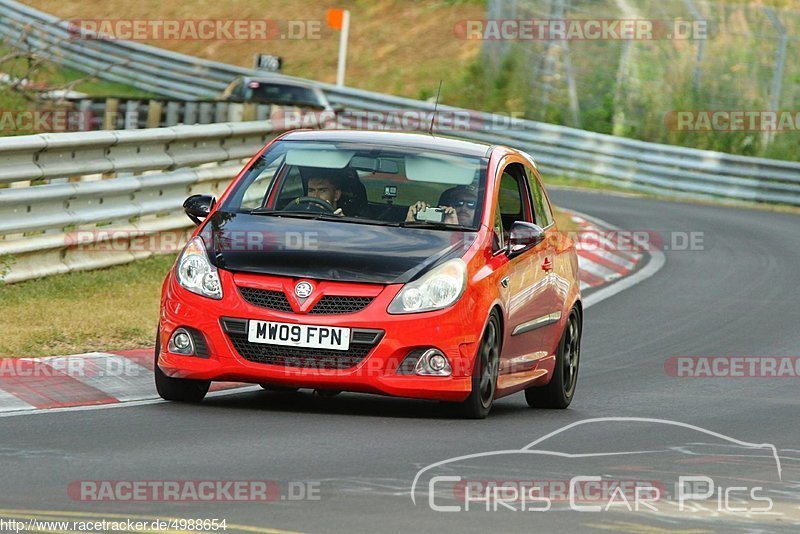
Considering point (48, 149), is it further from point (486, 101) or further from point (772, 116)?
point (486, 101)

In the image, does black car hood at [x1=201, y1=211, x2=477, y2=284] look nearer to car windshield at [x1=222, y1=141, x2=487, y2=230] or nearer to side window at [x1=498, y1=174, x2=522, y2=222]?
car windshield at [x1=222, y1=141, x2=487, y2=230]

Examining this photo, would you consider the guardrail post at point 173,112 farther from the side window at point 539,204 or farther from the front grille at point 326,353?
the front grille at point 326,353

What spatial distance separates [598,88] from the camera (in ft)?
127

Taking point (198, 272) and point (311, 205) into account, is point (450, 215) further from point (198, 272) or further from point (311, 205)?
point (198, 272)

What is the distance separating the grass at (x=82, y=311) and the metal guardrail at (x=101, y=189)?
0.17 m

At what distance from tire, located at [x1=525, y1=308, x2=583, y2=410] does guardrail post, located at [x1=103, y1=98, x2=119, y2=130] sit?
13.4 metres

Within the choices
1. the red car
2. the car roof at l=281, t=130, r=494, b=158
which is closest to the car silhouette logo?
the red car

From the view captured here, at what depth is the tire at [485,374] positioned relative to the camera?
31.1ft

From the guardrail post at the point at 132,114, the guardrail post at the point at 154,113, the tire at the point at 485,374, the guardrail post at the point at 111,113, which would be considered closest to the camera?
the tire at the point at 485,374

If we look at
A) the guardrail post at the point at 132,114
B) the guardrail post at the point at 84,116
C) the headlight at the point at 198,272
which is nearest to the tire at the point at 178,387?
the headlight at the point at 198,272

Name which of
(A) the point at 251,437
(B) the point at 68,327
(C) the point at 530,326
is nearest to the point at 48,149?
(B) the point at 68,327

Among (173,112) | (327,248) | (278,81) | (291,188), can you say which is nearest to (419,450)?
(327,248)

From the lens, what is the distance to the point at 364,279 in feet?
30.2

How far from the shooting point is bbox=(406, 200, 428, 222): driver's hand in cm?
1002
